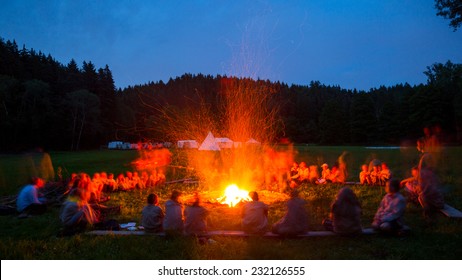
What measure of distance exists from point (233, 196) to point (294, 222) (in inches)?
194

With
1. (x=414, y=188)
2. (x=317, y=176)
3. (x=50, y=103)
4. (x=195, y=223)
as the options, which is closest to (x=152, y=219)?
(x=195, y=223)

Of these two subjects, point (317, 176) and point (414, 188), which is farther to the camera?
point (317, 176)

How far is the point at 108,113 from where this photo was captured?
72.0 m

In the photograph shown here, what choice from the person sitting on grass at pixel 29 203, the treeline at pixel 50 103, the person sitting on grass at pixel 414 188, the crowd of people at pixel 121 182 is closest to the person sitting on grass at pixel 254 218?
the person sitting on grass at pixel 414 188

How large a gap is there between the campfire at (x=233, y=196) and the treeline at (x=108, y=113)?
85.8 feet

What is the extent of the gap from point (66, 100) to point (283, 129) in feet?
155

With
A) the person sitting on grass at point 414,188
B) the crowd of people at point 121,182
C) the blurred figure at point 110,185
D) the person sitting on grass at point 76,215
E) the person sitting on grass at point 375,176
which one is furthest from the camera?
the person sitting on grass at point 375,176

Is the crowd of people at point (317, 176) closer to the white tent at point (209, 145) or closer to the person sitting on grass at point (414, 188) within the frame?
the person sitting on grass at point (414, 188)

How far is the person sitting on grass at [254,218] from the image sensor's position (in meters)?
7.68

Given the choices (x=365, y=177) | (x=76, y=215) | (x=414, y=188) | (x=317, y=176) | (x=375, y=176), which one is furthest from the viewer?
(x=317, y=176)

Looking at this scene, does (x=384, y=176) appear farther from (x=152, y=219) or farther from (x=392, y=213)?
(x=152, y=219)

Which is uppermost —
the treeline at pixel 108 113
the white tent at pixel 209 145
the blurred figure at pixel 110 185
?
the treeline at pixel 108 113
